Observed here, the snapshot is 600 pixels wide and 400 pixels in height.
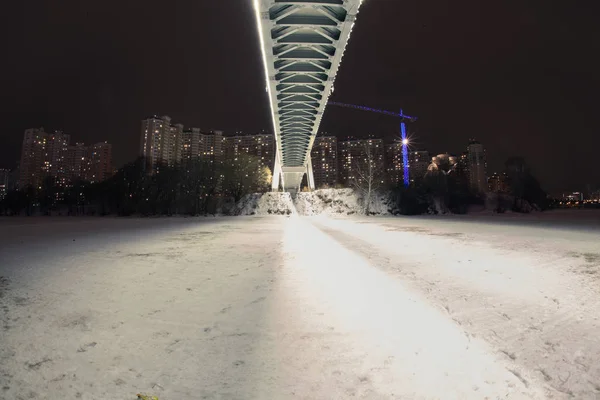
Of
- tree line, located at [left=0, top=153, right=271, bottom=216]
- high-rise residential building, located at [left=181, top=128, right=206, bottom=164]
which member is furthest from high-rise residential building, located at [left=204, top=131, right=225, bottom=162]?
tree line, located at [left=0, top=153, right=271, bottom=216]

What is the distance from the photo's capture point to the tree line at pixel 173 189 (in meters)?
43.1

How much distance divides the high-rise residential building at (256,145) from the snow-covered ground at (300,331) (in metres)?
109

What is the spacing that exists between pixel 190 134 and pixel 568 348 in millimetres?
123298

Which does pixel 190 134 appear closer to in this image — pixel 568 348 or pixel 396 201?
pixel 396 201

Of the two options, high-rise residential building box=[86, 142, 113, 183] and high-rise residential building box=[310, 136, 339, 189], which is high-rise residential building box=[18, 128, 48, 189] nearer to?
high-rise residential building box=[86, 142, 113, 183]

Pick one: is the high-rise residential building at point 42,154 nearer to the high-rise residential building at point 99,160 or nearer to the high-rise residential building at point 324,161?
the high-rise residential building at point 99,160

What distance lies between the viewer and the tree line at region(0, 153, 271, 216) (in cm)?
4309

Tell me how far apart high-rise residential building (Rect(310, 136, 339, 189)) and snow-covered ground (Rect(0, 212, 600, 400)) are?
11013cm

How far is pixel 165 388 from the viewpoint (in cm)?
230

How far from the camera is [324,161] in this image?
118 meters

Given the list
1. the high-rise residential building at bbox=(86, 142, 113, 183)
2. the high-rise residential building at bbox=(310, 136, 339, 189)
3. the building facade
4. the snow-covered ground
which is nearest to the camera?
the snow-covered ground

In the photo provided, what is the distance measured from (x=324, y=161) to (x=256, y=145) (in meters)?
29.5

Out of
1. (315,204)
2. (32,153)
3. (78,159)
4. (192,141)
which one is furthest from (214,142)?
(315,204)

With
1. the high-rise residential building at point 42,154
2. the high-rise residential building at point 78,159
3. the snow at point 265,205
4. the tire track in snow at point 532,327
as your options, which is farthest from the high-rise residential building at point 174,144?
the tire track in snow at point 532,327
